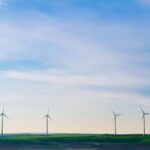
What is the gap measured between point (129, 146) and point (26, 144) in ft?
95.0

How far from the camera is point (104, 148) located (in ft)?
383

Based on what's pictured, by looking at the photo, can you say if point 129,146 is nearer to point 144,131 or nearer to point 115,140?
point 115,140

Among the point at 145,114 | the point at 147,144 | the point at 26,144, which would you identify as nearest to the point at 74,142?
the point at 26,144

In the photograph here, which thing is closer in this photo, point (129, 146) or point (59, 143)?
point (129, 146)

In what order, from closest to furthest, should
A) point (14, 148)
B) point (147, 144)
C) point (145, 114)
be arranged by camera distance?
point (147, 144) → point (14, 148) → point (145, 114)

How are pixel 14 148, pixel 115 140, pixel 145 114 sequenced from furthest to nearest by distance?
pixel 145 114 < pixel 115 140 < pixel 14 148

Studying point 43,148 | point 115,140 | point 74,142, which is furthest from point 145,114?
point 43,148

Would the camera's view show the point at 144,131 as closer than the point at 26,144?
No

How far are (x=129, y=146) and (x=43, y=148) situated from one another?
23156 mm

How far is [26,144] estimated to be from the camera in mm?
126875

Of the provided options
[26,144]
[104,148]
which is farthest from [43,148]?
[104,148]


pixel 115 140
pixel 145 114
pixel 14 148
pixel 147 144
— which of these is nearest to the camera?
pixel 147 144

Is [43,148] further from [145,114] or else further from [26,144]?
[145,114]

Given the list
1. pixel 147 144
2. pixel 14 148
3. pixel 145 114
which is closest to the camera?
pixel 147 144
